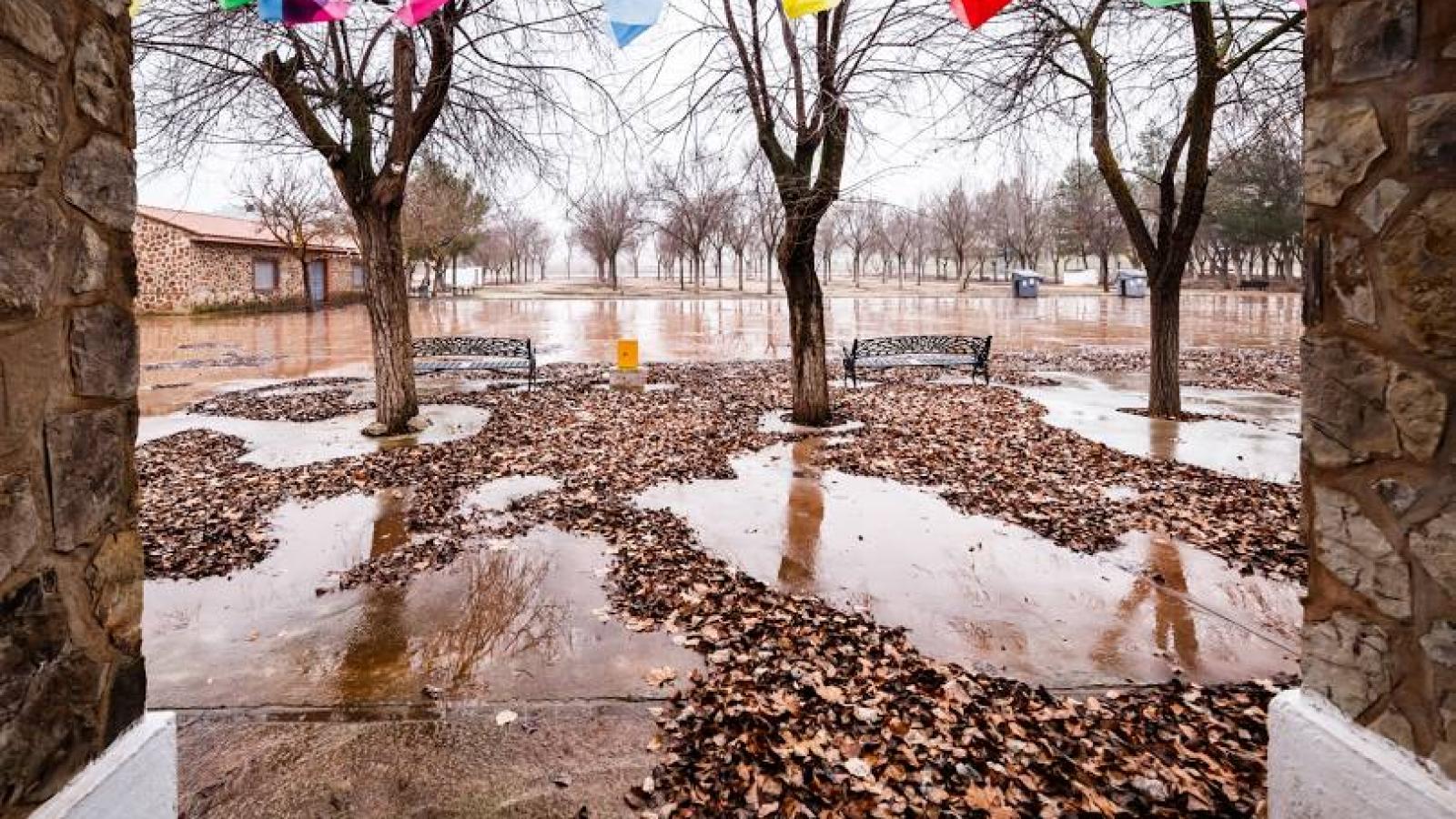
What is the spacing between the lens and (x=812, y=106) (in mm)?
7938

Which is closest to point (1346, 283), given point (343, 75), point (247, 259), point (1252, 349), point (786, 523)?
point (786, 523)

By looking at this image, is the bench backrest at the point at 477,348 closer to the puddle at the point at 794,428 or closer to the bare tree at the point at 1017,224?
the puddle at the point at 794,428

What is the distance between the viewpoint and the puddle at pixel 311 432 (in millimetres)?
7668

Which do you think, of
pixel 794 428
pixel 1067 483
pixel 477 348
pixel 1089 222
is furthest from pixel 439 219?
pixel 1089 222

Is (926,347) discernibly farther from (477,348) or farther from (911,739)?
(911,739)

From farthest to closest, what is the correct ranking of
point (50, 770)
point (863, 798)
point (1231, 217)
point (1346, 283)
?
1. point (1231, 217)
2. point (863, 798)
3. point (1346, 283)
4. point (50, 770)

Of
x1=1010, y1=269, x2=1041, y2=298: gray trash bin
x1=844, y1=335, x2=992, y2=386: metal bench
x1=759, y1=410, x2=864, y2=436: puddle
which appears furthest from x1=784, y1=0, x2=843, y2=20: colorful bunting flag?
x1=1010, y1=269, x2=1041, y2=298: gray trash bin

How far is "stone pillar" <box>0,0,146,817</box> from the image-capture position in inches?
61.9

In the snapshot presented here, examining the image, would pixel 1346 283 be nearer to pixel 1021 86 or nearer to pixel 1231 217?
pixel 1021 86

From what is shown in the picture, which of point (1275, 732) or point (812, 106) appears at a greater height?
point (812, 106)

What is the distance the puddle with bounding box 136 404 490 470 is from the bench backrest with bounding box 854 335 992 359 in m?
5.84

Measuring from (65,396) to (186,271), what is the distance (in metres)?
33.9

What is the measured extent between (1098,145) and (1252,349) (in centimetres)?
1124

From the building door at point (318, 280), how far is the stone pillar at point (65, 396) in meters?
38.8
